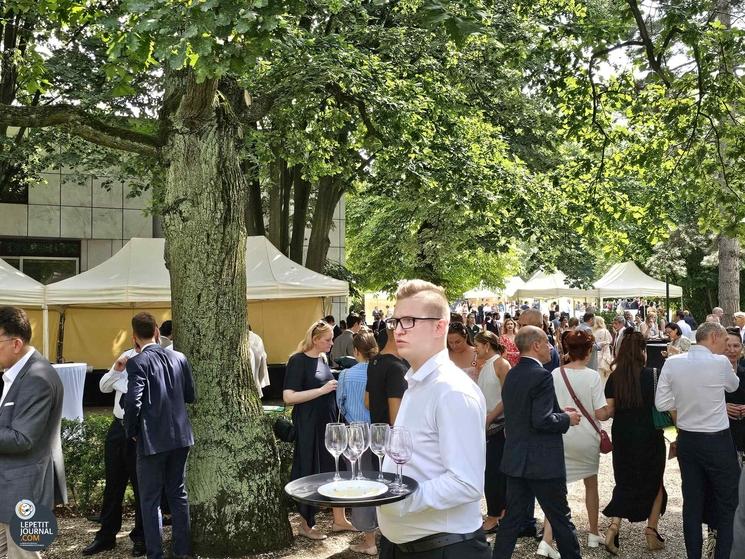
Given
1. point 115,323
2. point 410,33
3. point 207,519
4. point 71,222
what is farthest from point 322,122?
point 71,222

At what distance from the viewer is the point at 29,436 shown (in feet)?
13.9

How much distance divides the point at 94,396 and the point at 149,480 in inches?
520

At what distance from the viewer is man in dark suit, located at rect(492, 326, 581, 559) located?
5562 millimetres

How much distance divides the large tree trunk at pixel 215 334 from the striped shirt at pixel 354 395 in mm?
717

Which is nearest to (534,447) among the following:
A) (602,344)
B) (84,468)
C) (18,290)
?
(84,468)

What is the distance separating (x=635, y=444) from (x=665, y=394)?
0.77m

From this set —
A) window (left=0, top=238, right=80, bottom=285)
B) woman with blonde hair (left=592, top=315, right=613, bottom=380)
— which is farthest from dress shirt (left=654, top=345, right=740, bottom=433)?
window (left=0, top=238, right=80, bottom=285)

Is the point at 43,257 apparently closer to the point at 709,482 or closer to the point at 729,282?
the point at 729,282

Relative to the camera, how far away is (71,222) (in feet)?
75.7

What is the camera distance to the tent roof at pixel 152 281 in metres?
15.4

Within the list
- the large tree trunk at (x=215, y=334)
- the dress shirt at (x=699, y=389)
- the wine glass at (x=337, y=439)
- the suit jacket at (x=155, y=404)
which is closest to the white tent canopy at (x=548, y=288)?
the dress shirt at (x=699, y=389)

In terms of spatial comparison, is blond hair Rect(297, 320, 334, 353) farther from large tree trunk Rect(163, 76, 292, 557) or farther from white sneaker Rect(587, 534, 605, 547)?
white sneaker Rect(587, 534, 605, 547)

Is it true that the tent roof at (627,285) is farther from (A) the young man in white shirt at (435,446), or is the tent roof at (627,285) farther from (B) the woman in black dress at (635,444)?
(A) the young man in white shirt at (435,446)

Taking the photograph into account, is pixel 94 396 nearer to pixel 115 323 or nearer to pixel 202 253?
pixel 115 323
